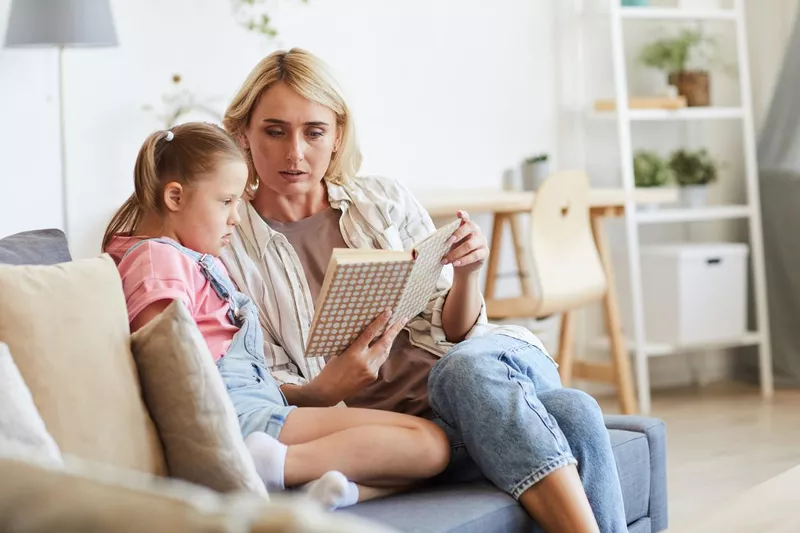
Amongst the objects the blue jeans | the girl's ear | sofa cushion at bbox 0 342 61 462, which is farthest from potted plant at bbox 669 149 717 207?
sofa cushion at bbox 0 342 61 462

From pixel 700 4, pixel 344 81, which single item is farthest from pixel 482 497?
pixel 700 4

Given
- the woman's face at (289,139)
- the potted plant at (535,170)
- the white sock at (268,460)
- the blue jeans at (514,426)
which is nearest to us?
the white sock at (268,460)

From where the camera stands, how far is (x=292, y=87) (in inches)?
81.6

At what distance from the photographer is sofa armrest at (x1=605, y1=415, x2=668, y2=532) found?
204cm

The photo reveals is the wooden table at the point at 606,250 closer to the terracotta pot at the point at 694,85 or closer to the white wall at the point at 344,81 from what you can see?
the white wall at the point at 344,81

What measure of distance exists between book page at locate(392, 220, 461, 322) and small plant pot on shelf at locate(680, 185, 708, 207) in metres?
2.72

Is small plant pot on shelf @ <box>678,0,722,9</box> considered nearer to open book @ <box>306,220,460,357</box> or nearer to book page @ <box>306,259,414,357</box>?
open book @ <box>306,220,460,357</box>

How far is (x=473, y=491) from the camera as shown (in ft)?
5.55

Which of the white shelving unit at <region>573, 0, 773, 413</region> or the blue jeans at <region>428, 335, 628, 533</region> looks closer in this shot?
the blue jeans at <region>428, 335, 628, 533</region>

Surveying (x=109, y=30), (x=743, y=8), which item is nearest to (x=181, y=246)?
(x=109, y=30)

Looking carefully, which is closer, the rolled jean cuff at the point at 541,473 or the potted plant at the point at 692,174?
the rolled jean cuff at the point at 541,473

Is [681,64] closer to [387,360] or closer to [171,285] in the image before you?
[387,360]

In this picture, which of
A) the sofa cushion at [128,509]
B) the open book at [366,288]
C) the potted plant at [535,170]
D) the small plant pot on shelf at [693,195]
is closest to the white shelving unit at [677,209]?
the small plant pot on shelf at [693,195]

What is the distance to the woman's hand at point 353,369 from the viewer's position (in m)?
1.84
